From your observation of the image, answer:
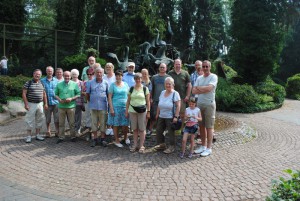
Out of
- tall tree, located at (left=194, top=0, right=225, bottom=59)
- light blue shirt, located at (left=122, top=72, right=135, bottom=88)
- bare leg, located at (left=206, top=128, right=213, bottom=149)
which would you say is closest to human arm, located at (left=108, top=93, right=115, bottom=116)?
light blue shirt, located at (left=122, top=72, right=135, bottom=88)

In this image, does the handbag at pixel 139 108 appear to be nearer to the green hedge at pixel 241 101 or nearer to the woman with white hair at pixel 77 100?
the woman with white hair at pixel 77 100

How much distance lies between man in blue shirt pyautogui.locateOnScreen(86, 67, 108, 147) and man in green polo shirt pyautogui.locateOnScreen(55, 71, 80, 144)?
421 mm

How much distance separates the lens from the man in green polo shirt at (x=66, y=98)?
6.66 meters

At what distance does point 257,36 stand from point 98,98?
14548 mm

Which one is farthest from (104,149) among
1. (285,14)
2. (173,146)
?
(285,14)

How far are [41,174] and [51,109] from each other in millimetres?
2634

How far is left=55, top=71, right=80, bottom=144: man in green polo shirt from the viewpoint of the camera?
262 inches

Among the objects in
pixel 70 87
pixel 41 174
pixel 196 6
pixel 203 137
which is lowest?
pixel 41 174

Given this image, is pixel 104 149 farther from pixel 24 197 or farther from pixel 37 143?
pixel 24 197

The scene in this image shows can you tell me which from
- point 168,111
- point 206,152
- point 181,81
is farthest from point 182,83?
point 206,152

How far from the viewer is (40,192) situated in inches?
165

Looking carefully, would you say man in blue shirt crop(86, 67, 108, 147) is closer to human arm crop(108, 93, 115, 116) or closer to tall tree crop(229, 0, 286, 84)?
human arm crop(108, 93, 115, 116)

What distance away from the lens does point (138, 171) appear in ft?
16.8

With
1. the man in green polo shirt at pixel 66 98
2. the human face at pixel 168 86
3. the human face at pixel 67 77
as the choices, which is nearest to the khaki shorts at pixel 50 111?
the man in green polo shirt at pixel 66 98
